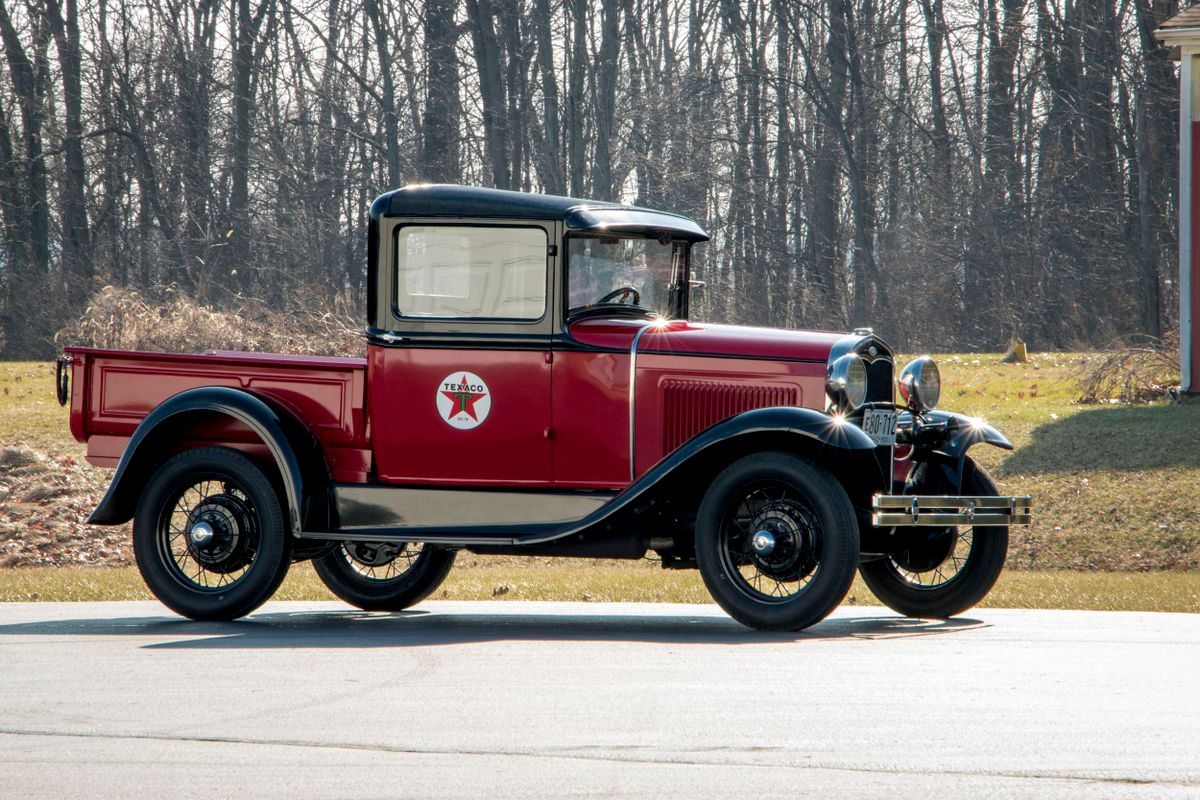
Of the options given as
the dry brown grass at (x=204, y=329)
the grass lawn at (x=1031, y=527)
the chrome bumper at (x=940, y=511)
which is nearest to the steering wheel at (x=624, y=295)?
the chrome bumper at (x=940, y=511)

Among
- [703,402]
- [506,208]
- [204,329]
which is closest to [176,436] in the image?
[506,208]

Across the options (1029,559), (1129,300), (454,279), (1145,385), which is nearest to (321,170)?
(1129,300)

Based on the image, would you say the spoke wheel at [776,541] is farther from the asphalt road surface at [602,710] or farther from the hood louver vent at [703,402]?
the hood louver vent at [703,402]

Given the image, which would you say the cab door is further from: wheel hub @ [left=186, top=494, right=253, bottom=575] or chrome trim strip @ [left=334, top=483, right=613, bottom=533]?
wheel hub @ [left=186, top=494, right=253, bottom=575]

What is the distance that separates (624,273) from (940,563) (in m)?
2.35

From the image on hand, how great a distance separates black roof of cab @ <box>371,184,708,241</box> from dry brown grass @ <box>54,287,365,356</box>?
14.0 metres

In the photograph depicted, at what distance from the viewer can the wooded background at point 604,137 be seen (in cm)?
3422

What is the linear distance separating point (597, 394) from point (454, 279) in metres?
1.04

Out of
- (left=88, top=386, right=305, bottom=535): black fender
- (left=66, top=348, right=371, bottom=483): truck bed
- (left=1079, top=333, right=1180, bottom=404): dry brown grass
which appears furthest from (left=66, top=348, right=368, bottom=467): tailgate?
(left=1079, top=333, right=1180, bottom=404): dry brown grass

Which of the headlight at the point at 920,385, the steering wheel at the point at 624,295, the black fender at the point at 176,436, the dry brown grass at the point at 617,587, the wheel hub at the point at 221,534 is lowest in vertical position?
the dry brown grass at the point at 617,587

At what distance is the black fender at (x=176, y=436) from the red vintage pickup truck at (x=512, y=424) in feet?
0.05

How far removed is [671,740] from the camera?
5.06 meters

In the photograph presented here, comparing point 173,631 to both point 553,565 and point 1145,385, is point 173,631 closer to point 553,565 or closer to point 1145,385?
point 553,565

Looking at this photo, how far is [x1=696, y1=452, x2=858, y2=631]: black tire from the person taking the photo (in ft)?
23.6
